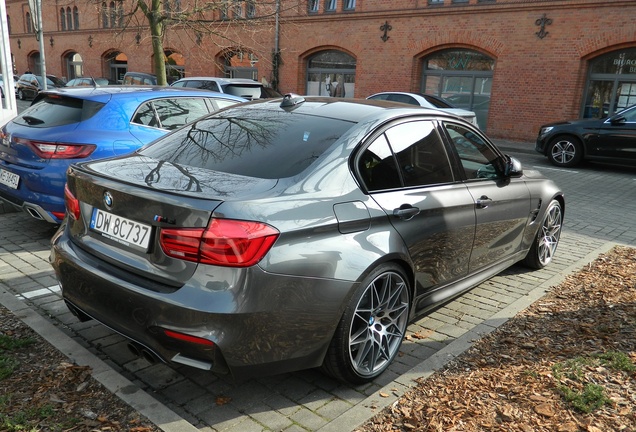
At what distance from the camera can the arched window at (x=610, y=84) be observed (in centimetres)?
1712

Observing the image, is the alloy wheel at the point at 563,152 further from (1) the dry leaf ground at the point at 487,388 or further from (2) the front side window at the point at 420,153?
(2) the front side window at the point at 420,153

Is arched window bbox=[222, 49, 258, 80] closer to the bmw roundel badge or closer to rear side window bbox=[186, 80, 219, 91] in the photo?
rear side window bbox=[186, 80, 219, 91]

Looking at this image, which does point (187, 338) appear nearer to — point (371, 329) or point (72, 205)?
point (371, 329)

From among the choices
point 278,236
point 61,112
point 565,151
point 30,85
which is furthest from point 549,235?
point 30,85

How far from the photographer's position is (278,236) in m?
2.63

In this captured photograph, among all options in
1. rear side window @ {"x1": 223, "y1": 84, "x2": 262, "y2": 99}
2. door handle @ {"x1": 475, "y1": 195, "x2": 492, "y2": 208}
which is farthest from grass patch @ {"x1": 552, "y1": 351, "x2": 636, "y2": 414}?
rear side window @ {"x1": 223, "y1": 84, "x2": 262, "y2": 99}

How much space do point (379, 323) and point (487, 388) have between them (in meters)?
0.71

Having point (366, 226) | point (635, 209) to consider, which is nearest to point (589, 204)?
point (635, 209)

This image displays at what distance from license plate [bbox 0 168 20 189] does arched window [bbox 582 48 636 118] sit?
17339 mm

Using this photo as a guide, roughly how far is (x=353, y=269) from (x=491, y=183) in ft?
6.21

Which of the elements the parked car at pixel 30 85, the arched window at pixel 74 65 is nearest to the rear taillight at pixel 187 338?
the parked car at pixel 30 85

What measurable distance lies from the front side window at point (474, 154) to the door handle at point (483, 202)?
166 millimetres

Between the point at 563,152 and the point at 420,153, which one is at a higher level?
the point at 420,153

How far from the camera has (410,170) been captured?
3547 millimetres
